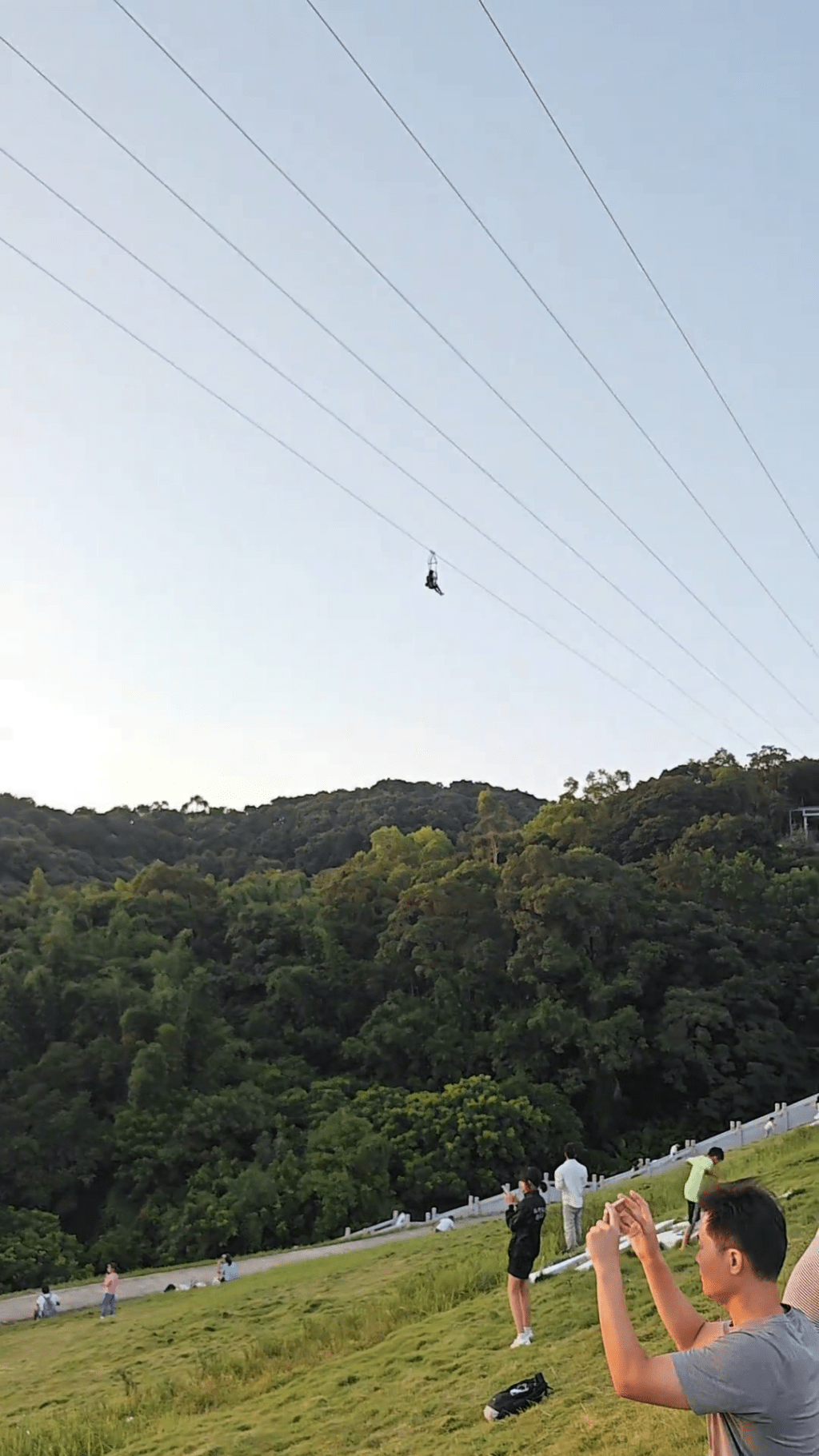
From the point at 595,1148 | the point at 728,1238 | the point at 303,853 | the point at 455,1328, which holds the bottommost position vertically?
the point at 595,1148

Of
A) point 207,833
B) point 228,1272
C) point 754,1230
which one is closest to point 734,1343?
point 754,1230

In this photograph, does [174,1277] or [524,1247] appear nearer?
[524,1247]

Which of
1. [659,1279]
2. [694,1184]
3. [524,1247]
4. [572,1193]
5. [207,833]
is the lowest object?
[572,1193]

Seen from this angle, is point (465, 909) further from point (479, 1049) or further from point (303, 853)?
point (303, 853)

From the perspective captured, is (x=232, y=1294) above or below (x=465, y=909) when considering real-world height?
below

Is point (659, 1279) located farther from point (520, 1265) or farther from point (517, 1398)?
point (520, 1265)

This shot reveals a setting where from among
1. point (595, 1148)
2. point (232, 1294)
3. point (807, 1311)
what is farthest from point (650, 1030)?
point (807, 1311)

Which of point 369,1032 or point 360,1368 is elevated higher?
point 369,1032

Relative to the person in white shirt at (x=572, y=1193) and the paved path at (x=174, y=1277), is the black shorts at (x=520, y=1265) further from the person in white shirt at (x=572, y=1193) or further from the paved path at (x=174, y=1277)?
the paved path at (x=174, y=1277)
